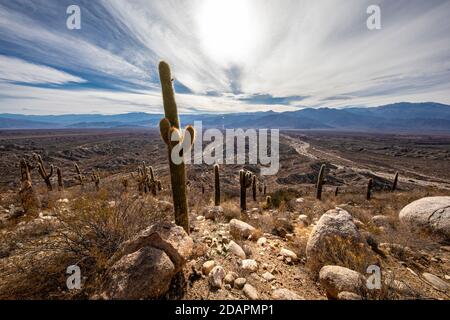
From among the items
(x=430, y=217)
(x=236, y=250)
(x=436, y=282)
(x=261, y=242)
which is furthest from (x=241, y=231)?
(x=430, y=217)

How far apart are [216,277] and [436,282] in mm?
4211

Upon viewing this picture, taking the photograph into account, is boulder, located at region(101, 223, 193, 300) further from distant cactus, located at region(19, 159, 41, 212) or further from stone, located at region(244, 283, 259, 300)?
distant cactus, located at region(19, 159, 41, 212)

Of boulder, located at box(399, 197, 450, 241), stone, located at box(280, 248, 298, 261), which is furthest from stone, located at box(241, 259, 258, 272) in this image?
boulder, located at box(399, 197, 450, 241)

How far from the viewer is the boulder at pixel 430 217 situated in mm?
5828

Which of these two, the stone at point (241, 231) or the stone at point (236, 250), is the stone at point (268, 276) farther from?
the stone at point (241, 231)

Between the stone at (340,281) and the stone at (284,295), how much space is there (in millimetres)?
540

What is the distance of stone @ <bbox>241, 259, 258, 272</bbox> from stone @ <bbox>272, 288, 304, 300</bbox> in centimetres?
56

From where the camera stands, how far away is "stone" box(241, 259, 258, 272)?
3711mm

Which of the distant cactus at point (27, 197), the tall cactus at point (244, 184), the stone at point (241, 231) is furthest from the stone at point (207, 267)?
the distant cactus at point (27, 197)

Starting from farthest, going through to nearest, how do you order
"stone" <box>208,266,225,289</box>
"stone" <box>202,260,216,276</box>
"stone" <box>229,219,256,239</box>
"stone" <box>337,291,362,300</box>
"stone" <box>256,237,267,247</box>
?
"stone" <box>229,219,256,239</box> < "stone" <box>256,237,267,247</box> < "stone" <box>202,260,216,276</box> < "stone" <box>208,266,225,289</box> < "stone" <box>337,291,362,300</box>

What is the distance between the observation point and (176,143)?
419 centimetres

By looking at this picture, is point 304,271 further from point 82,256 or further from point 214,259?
point 82,256

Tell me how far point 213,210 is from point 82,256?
432cm

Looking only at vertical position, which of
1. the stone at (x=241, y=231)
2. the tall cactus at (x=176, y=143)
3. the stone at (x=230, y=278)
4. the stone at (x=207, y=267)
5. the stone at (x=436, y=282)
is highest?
the tall cactus at (x=176, y=143)
